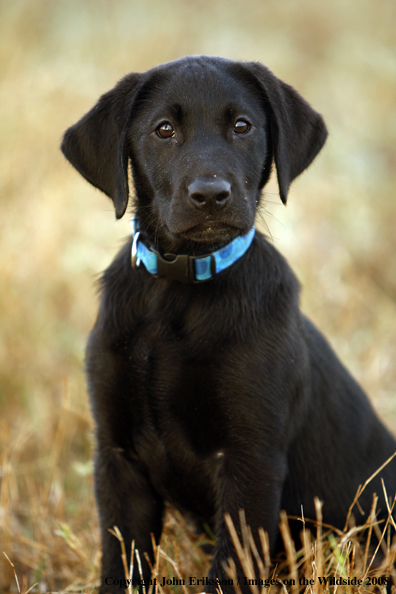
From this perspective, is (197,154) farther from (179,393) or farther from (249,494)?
(249,494)

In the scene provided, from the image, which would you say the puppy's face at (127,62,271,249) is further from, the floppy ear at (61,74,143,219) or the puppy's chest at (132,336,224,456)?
the puppy's chest at (132,336,224,456)

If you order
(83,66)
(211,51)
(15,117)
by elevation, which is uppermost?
(211,51)

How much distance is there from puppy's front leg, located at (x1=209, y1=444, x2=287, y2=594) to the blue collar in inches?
25.5

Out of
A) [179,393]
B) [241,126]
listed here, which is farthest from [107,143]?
[179,393]

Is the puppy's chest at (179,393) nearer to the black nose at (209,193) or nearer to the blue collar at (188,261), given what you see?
the blue collar at (188,261)

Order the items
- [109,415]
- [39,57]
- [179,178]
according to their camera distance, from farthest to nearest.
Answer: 1. [39,57]
2. [109,415]
3. [179,178]

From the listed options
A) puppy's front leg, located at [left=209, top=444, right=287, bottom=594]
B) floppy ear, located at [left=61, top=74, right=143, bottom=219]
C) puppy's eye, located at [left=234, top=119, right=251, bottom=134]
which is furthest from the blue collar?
puppy's front leg, located at [left=209, top=444, right=287, bottom=594]

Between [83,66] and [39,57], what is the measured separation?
0.51m

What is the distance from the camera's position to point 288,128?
2.38m

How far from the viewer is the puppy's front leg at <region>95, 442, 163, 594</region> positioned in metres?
2.33

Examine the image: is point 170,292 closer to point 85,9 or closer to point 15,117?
point 15,117

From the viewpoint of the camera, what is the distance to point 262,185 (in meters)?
2.46

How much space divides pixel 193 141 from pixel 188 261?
42 cm

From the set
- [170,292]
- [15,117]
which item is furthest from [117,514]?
[15,117]
